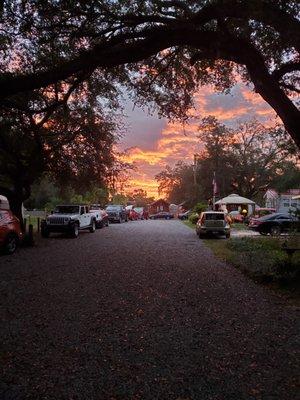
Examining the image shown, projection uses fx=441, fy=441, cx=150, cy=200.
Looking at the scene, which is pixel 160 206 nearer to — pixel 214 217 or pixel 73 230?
pixel 214 217

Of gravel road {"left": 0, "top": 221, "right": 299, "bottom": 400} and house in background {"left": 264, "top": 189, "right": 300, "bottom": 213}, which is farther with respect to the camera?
house in background {"left": 264, "top": 189, "right": 300, "bottom": 213}

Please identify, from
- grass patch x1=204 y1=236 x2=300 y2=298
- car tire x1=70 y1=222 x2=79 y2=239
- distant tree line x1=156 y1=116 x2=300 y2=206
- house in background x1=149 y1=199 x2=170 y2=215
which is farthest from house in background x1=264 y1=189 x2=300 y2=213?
house in background x1=149 y1=199 x2=170 y2=215

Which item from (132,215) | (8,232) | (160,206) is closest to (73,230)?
(8,232)

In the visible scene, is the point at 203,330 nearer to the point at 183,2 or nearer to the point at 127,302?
the point at 127,302

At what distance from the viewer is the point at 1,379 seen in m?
4.61

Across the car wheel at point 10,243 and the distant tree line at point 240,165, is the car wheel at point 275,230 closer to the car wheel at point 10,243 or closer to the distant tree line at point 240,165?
the car wheel at point 10,243

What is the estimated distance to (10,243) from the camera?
17.5m

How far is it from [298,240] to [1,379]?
472 inches

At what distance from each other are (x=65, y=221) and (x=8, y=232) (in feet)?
27.5

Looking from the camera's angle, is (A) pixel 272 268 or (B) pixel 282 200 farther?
(B) pixel 282 200

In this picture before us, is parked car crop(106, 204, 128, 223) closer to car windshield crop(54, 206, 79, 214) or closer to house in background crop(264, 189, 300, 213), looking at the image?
house in background crop(264, 189, 300, 213)

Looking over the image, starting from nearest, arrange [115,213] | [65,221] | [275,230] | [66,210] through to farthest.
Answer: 1. [65,221]
2. [66,210]
3. [275,230]
4. [115,213]

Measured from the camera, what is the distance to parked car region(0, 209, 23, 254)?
16953 millimetres

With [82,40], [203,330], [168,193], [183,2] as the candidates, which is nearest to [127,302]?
[203,330]
